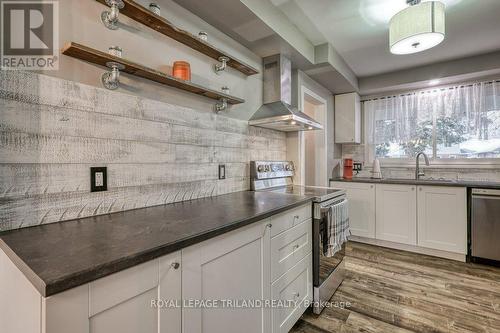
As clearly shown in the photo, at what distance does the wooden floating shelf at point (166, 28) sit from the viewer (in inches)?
48.3

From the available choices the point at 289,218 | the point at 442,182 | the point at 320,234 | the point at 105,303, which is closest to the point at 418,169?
the point at 442,182

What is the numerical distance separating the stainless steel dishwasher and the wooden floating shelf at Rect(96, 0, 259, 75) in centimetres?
289

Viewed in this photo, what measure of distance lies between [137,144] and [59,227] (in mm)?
554

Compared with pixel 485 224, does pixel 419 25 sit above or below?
above

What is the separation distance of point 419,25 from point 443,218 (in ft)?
7.39

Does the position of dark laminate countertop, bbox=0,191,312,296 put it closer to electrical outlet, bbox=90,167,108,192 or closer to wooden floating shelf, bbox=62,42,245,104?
electrical outlet, bbox=90,167,108,192

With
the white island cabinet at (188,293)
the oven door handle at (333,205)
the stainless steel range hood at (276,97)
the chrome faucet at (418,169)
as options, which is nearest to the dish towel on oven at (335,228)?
the oven door handle at (333,205)

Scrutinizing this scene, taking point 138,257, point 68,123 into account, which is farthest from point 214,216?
point 68,123

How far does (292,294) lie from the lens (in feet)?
5.13

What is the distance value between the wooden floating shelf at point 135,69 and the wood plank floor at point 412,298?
5.74 ft

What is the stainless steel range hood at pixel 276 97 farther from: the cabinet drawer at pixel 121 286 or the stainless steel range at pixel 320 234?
the cabinet drawer at pixel 121 286

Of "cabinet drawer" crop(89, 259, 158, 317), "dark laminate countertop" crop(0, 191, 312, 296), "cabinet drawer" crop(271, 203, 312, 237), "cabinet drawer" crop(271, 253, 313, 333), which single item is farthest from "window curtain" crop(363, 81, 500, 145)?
"cabinet drawer" crop(89, 259, 158, 317)

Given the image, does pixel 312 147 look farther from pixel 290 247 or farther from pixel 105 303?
pixel 105 303

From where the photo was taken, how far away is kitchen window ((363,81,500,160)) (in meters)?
3.04
